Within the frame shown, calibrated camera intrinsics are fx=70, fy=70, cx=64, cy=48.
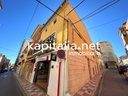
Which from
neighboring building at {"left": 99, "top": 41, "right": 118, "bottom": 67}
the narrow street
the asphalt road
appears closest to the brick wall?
the narrow street

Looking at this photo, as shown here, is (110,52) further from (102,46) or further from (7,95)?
(7,95)

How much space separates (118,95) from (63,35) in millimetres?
5930

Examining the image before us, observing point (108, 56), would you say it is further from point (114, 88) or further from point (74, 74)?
point (74, 74)

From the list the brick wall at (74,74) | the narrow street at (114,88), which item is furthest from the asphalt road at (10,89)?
the narrow street at (114,88)

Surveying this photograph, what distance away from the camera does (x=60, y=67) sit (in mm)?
4930

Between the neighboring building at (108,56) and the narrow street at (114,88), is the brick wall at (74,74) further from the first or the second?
the neighboring building at (108,56)

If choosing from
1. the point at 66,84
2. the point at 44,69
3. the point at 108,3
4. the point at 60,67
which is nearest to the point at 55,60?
the point at 60,67

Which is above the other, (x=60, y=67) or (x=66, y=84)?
(x=60, y=67)

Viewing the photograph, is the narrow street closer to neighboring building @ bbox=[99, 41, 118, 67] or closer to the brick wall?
the brick wall

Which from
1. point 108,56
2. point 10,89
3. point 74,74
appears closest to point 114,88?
point 74,74

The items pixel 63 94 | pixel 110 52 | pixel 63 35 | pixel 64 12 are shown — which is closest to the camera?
pixel 63 94

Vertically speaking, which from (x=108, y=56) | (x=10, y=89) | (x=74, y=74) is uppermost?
(x=108, y=56)

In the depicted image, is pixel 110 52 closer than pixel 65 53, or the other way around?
pixel 65 53

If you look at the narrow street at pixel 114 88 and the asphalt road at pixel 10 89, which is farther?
the asphalt road at pixel 10 89
